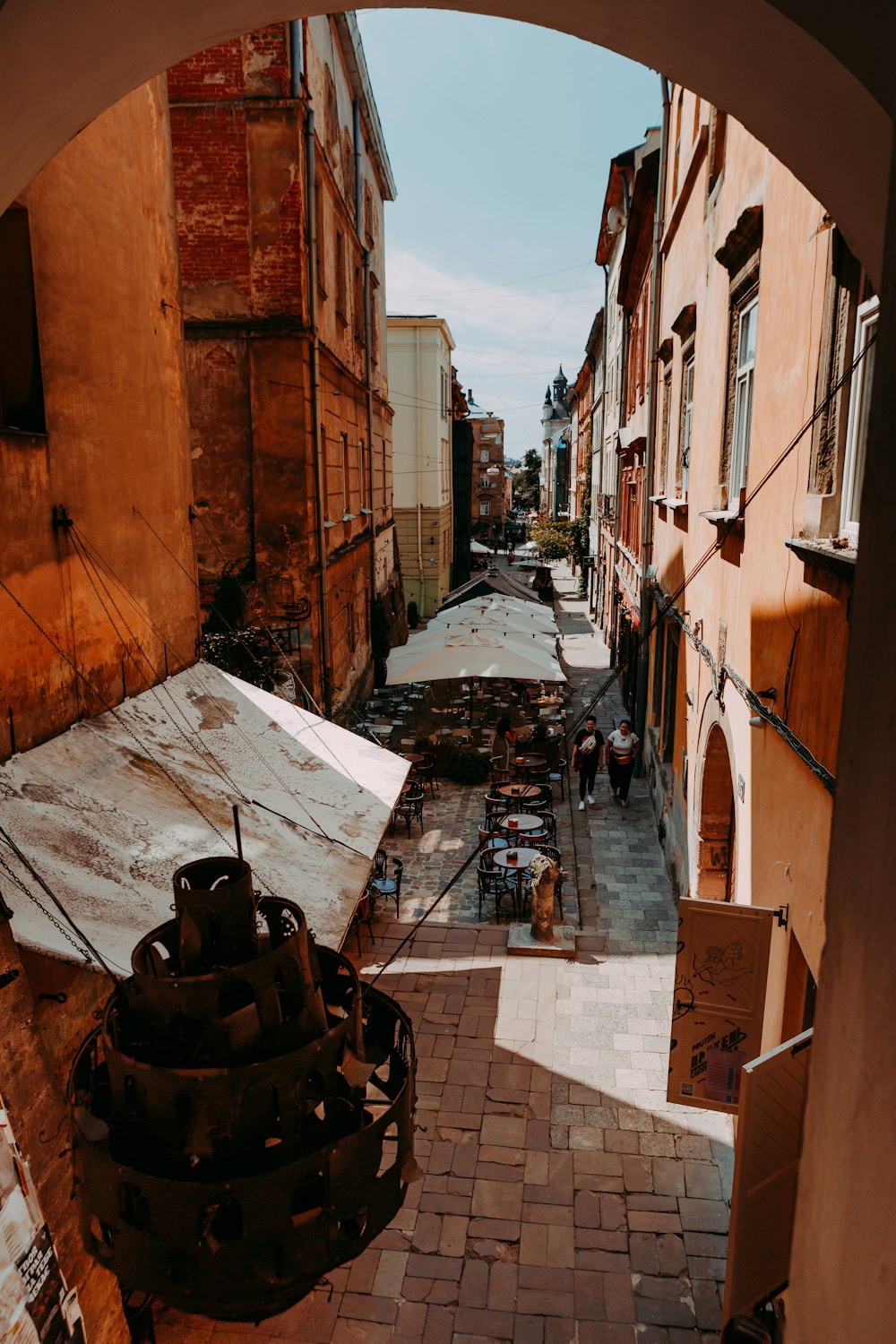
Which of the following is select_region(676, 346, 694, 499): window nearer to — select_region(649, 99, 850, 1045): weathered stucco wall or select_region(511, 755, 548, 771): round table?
select_region(649, 99, 850, 1045): weathered stucco wall

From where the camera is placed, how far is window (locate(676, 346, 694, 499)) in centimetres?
1055

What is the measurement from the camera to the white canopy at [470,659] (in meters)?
15.5

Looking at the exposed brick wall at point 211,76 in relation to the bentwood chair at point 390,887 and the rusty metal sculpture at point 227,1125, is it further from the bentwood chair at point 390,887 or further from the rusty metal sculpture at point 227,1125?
the rusty metal sculpture at point 227,1125

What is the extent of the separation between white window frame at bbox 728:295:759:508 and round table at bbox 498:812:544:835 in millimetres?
5356

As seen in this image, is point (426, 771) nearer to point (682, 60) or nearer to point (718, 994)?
point (718, 994)

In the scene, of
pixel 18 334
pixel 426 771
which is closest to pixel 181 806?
pixel 18 334

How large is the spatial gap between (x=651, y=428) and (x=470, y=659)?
5181mm

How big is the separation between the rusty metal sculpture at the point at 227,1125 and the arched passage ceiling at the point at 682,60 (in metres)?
2.11

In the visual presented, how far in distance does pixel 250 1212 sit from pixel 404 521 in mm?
32383

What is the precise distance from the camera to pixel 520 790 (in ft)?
42.2

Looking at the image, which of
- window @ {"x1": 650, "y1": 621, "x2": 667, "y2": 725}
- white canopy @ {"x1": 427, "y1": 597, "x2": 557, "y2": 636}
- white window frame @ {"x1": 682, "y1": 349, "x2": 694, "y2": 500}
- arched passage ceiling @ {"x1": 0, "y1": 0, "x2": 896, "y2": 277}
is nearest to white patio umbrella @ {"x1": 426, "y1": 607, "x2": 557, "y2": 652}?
white canopy @ {"x1": 427, "y1": 597, "x2": 557, "y2": 636}

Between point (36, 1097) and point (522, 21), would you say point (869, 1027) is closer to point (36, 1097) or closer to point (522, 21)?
point (522, 21)

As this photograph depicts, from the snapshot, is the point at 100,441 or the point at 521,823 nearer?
the point at 100,441

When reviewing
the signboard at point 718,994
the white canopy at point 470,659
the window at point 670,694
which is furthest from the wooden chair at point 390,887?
the white canopy at point 470,659
